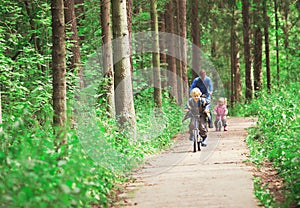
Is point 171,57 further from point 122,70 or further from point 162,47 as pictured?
point 122,70

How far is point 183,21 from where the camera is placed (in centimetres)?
2795

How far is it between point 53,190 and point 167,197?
2.62 m

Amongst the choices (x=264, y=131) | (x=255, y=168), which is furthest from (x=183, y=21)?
(x=255, y=168)

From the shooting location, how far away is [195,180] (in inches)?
401

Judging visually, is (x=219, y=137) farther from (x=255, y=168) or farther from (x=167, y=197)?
(x=167, y=197)

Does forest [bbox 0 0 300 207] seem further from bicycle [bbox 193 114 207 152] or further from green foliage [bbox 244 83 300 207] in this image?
bicycle [bbox 193 114 207 152]

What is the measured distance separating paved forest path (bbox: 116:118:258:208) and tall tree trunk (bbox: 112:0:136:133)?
138 centimetres

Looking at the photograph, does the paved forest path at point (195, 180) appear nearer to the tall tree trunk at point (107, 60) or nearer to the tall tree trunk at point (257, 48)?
the tall tree trunk at point (107, 60)

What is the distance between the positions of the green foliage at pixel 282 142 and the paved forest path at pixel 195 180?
505mm

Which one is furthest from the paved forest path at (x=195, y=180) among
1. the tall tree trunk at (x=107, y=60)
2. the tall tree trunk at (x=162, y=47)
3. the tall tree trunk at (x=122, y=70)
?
the tall tree trunk at (x=162, y=47)

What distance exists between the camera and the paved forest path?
8391mm

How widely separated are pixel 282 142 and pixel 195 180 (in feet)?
8.71

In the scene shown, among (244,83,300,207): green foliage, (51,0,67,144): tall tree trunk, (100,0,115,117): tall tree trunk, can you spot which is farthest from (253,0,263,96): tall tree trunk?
(51,0,67,144): tall tree trunk

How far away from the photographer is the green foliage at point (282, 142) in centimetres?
884
